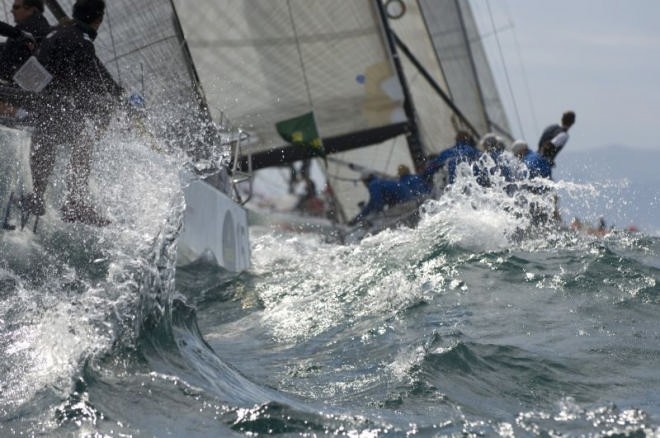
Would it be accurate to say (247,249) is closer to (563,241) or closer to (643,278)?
(563,241)

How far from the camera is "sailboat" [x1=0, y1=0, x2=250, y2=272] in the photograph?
7031 millimetres

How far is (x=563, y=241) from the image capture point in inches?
321

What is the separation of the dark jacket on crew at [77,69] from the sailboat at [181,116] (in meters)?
0.76

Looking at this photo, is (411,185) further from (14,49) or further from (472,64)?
(14,49)

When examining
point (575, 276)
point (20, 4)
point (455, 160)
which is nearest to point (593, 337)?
point (575, 276)

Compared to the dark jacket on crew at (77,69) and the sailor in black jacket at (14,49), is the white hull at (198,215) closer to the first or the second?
the dark jacket on crew at (77,69)

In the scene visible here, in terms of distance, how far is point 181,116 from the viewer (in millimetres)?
7660

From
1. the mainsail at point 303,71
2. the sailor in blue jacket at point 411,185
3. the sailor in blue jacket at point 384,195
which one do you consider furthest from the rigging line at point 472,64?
the sailor in blue jacket at point 384,195

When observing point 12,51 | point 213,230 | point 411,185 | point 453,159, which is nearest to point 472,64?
point 411,185

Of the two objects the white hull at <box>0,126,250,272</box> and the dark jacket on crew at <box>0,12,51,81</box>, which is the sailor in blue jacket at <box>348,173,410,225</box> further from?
the dark jacket on crew at <box>0,12,51,81</box>

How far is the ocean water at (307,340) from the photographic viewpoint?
3559 millimetres

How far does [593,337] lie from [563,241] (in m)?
3.13

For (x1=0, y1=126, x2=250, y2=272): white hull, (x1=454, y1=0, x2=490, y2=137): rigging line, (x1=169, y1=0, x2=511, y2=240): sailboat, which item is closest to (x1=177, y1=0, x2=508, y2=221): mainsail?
(x1=169, y1=0, x2=511, y2=240): sailboat

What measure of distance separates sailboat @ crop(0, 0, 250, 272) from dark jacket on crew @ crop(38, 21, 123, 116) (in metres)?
0.76
